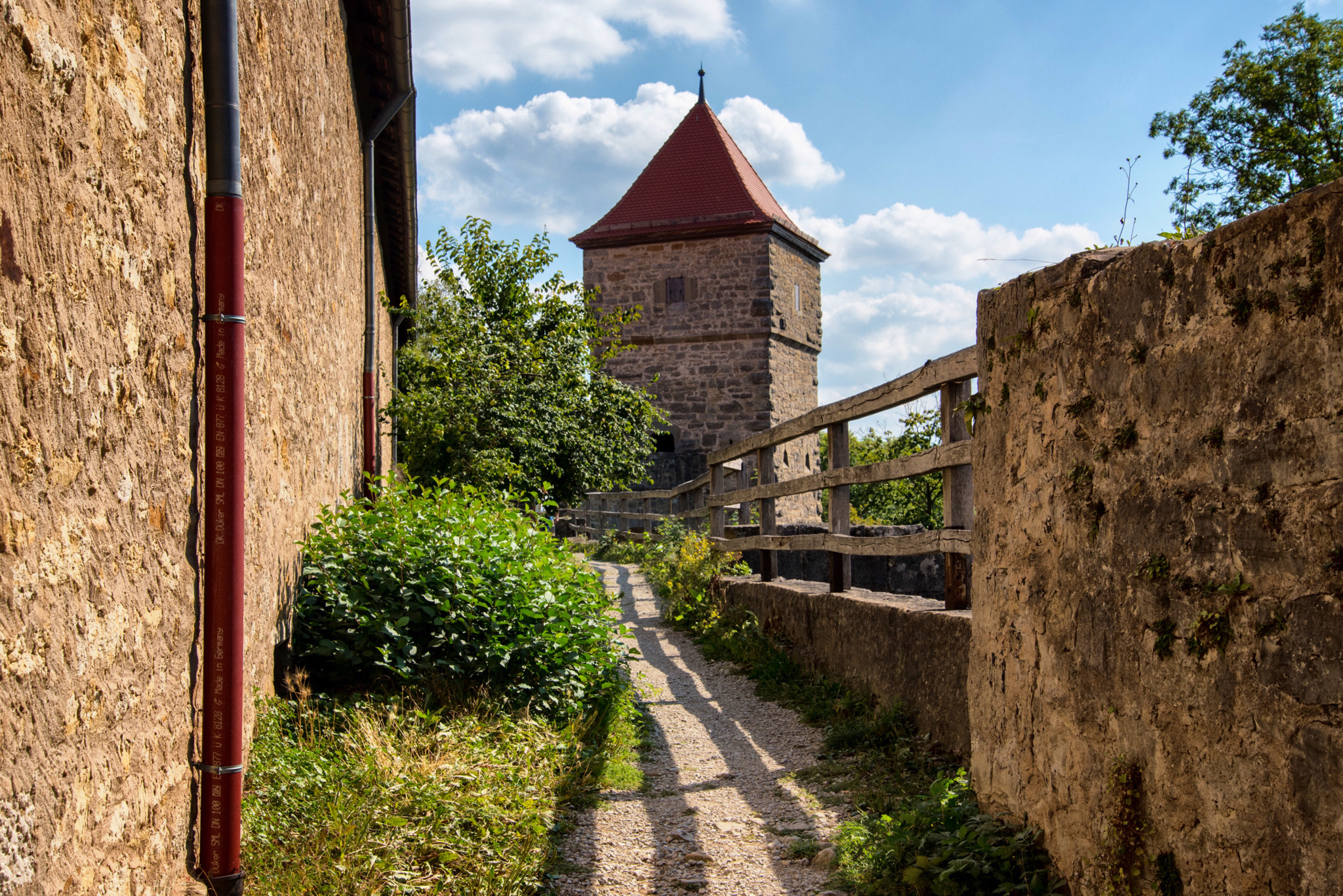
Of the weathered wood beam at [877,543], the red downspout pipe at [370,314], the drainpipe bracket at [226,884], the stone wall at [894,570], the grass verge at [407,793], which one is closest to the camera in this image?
the drainpipe bracket at [226,884]

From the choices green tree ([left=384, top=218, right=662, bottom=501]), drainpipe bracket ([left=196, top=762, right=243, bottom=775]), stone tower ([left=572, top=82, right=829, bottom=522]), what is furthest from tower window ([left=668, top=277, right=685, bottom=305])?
drainpipe bracket ([left=196, top=762, right=243, bottom=775])

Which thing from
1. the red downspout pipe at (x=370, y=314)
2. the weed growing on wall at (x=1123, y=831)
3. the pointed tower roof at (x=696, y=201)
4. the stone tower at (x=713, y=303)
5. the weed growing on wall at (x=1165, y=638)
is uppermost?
the pointed tower roof at (x=696, y=201)

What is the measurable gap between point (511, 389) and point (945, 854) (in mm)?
7004

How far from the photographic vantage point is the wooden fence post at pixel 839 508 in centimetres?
526

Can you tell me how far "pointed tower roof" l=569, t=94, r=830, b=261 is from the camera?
2273 cm

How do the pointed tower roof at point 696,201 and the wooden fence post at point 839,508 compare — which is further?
the pointed tower roof at point 696,201

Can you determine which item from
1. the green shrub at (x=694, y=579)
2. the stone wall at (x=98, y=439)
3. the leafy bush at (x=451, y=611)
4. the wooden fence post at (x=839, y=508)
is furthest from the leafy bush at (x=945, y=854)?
the green shrub at (x=694, y=579)

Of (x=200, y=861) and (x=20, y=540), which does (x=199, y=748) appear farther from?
(x=20, y=540)

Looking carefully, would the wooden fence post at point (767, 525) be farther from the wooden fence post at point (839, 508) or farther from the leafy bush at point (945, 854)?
the leafy bush at point (945, 854)

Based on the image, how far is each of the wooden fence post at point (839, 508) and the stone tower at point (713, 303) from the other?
16.4 m

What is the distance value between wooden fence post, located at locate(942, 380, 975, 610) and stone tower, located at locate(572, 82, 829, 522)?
17.9 meters

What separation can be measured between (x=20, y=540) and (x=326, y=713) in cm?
224

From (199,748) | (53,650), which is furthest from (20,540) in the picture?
(199,748)

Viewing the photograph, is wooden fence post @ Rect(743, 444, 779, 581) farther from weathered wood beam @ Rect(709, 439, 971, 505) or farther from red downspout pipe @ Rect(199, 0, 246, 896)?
red downspout pipe @ Rect(199, 0, 246, 896)
